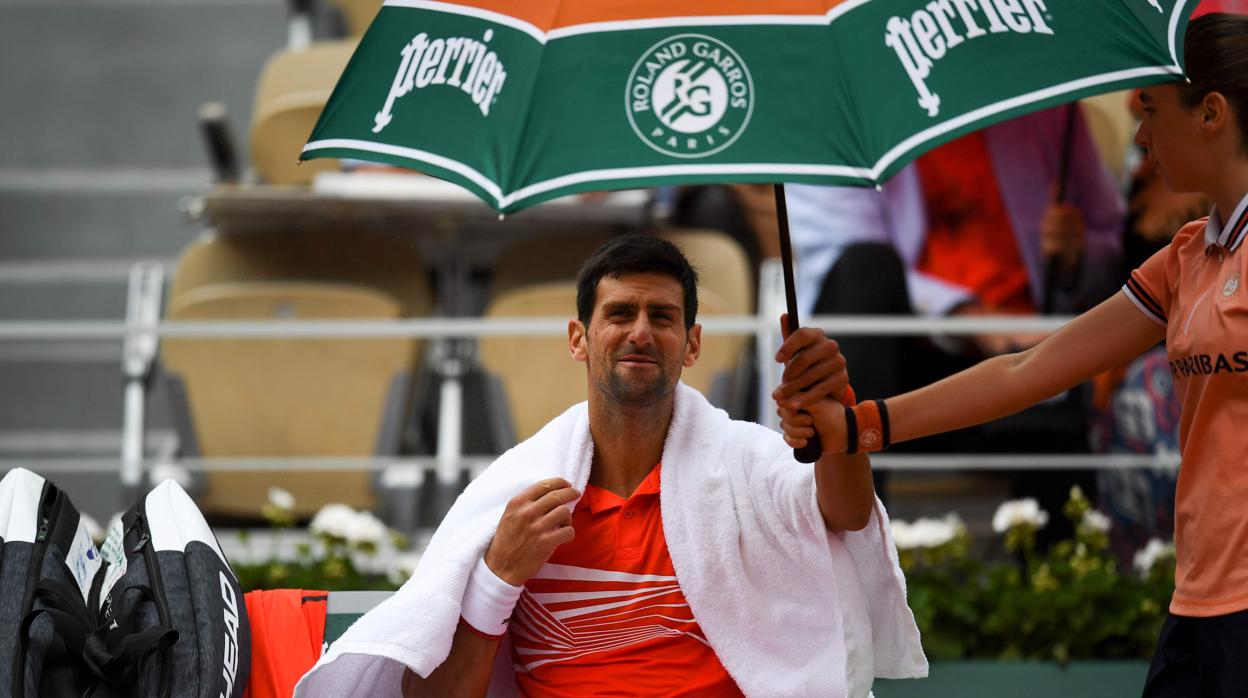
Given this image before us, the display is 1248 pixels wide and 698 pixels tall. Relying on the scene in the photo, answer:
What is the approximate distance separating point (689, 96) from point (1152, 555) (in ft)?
8.20

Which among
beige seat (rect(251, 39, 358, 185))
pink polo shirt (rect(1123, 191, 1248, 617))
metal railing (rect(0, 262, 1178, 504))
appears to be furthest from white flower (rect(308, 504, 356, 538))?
pink polo shirt (rect(1123, 191, 1248, 617))

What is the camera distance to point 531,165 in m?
2.12

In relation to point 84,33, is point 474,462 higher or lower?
lower

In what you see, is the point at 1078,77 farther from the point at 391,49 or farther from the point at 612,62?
the point at 391,49

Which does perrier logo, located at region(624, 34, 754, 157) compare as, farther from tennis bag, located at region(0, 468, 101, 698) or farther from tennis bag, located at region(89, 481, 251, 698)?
tennis bag, located at region(0, 468, 101, 698)

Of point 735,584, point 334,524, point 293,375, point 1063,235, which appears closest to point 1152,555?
point 1063,235

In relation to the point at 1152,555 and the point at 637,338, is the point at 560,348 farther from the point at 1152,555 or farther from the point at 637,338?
the point at 637,338

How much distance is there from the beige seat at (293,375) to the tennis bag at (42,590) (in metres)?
1.82

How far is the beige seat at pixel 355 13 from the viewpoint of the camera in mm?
5454

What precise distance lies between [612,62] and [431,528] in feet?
9.60

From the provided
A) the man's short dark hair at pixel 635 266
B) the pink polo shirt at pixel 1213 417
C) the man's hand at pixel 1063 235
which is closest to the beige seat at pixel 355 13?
the man's hand at pixel 1063 235

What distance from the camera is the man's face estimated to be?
264 cm

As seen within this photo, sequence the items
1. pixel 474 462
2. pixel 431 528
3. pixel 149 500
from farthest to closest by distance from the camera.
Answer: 1. pixel 431 528
2. pixel 474 462
3. pixel 149 500

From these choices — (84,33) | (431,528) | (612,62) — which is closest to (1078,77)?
(612,62)
